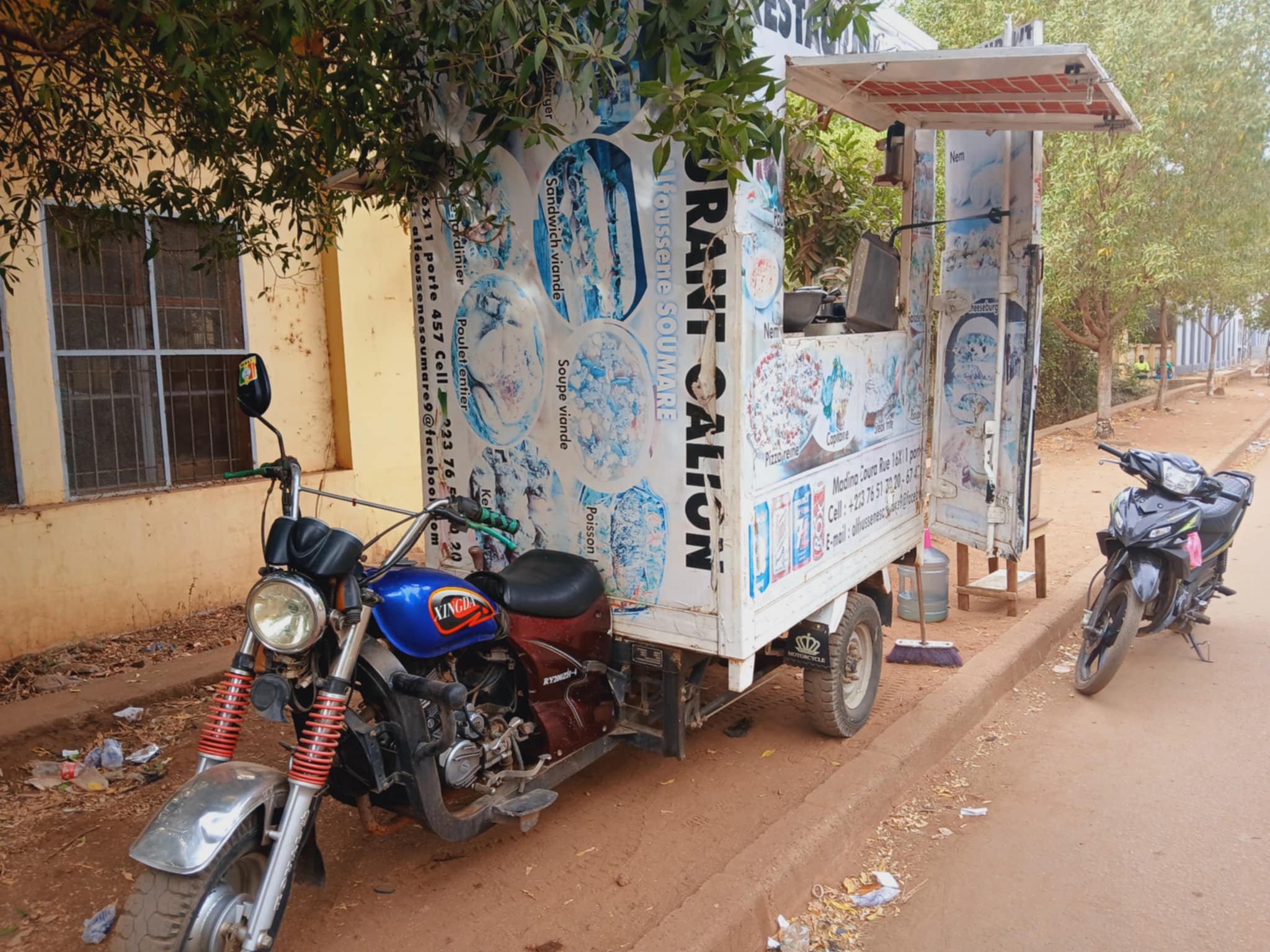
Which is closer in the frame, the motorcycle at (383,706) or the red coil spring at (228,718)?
the motorcycle at (383,706)

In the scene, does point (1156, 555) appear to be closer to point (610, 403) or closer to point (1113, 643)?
point (1113, 643)

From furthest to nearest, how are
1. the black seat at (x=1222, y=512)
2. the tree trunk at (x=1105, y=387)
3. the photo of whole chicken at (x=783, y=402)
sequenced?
the tree trunk at (x=1105, y=387) < the black seat at (x=1222, y=512) < the photo of whole chicken at (x=783, y=402)

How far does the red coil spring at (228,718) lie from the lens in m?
2.55

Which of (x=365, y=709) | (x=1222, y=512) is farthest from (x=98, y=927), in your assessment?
(x=1222, y=512)

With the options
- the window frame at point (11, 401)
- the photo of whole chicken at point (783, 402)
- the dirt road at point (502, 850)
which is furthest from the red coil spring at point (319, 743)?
the window frame at point (11, 401)

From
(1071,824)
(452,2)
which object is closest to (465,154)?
(452,2)

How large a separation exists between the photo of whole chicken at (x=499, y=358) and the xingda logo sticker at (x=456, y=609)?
0.93 meters

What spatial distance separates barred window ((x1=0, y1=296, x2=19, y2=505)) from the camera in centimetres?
541

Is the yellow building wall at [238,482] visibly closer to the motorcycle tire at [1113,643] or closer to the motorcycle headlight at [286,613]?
the motorcycle headlight at [286,613]

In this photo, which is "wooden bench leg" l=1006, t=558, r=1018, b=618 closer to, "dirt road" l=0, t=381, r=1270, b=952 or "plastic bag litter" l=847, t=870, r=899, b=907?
"dirt road" l=0, t=381, r=1270, b=952

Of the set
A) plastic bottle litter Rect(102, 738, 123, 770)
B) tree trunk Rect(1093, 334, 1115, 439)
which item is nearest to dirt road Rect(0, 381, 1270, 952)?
plastic bottle litter Rect(102, 738, 123, 770)

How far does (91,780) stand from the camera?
13.2ft

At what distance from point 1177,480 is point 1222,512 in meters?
0.48

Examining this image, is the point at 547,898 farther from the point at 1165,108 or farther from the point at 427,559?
the point at 1165,108
